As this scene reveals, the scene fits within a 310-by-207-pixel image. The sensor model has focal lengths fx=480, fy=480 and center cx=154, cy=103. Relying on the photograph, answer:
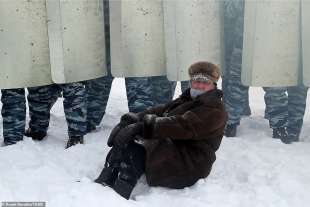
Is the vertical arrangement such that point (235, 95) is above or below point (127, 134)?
below

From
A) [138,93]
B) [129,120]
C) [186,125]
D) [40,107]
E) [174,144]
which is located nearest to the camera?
[186,125]

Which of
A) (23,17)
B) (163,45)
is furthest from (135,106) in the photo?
(23,17)

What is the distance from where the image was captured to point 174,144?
9.26ft

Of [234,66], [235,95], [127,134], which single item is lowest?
[235,95]

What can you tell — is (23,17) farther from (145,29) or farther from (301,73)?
(301,73)

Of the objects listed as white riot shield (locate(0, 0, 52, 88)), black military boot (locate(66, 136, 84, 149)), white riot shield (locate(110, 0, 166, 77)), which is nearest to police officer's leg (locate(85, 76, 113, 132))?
white riot shield (locate(110, 0, 166, 77))

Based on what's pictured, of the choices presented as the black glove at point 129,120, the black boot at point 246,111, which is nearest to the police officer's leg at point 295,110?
the black boot at point 246,111

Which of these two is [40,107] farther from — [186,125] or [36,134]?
[186,125]

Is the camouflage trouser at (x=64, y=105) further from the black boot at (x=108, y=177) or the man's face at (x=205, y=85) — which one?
the man's face at (x=205, y=85)

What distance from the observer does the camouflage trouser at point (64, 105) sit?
361 cm

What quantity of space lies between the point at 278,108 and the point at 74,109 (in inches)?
64.1

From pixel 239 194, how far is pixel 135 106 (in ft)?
4.28

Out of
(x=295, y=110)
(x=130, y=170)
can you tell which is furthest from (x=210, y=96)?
(x=295, y=110)

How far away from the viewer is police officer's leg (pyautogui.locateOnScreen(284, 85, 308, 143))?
3928mm
